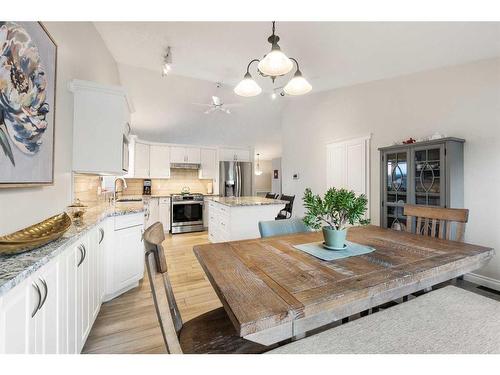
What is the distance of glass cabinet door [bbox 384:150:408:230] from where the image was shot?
2.99 m

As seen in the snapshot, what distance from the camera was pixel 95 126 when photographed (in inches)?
89.5

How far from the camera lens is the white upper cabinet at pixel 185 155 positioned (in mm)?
5699

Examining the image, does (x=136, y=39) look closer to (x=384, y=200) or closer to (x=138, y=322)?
(x=138, y=322)

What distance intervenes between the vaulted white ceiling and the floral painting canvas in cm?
143

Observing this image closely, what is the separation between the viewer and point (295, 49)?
270cm

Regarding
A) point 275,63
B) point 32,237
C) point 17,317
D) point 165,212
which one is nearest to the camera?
point 17,317

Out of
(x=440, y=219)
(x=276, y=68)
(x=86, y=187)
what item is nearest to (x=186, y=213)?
(x=86, y=187)

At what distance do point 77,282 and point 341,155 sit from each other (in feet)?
13.6

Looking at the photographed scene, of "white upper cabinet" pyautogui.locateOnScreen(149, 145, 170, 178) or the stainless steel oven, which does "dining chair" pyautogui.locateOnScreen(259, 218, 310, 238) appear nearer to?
the stainless steel oven

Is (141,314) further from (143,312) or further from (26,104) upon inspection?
(26,104)

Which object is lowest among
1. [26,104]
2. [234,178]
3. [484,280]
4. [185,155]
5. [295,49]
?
[484,280]

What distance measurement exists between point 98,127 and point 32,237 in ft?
4.85
